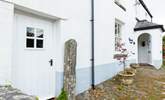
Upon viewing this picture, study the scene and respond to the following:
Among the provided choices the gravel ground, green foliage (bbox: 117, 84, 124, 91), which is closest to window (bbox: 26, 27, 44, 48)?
the gravel ground

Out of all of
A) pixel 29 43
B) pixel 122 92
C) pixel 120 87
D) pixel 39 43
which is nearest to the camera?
pixel 29 43

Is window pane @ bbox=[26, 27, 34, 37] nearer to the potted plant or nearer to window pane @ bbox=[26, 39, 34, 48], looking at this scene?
window pane @ bbox=[26, 39, 34, 48]

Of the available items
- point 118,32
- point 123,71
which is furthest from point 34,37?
point 118,32

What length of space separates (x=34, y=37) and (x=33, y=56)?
488 millimetres

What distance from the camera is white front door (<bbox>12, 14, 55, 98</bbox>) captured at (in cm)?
430

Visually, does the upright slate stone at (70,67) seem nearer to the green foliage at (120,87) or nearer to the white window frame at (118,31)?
the green foliage at (120,87)

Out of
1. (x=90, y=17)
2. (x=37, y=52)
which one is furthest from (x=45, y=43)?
(x=90, y=17)

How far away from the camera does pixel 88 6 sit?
267 inches

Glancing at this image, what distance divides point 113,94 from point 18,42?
3891 millimetres

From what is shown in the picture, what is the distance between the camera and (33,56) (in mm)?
4707

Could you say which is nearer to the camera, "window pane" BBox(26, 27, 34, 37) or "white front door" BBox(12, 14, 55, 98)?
"white front door" BBox(12, 14, 55, 98)

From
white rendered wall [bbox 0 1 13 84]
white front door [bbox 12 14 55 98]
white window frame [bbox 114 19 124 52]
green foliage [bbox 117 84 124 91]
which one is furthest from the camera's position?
white window frame [bbox 114 19 124 52]

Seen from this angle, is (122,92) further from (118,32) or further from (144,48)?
(144,48)

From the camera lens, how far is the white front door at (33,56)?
4297 mm
